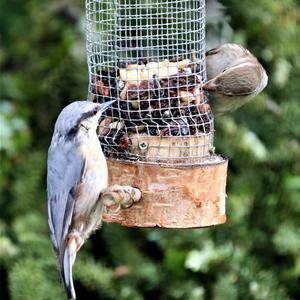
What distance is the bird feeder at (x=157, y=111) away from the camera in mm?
5000

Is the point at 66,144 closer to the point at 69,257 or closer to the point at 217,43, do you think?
the point at 69,257

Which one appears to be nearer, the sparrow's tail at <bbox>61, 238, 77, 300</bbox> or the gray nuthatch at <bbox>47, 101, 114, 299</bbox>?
the sparrow's tail at <bbox>61, 238, 77, 300</bbox>

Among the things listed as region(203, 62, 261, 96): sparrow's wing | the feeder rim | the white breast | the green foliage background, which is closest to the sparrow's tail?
the white breast

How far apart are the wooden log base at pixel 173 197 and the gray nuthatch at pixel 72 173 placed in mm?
191

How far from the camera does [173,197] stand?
4.98 meters

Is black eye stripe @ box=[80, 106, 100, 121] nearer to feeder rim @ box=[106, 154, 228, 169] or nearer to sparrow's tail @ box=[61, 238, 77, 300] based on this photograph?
feeder rim @ box=[106, 154, 228, 169]

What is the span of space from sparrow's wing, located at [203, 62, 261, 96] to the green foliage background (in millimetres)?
577

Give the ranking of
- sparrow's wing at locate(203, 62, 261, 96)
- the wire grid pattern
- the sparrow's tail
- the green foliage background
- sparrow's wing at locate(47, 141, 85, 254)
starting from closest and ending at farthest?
1. the sparrow's tail
2. sparrow's wing at locate(47, 141, 85, 254)
3. the wire grid pattern
4. sparrow's wing at locate(203, 62, 261, 96)
5. the green foliage background

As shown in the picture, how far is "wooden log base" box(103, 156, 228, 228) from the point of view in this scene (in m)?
4.97

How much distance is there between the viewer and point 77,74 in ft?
21.5

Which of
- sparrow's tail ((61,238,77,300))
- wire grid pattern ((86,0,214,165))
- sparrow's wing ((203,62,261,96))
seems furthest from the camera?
sparrow's wing ((203,62,261,96))

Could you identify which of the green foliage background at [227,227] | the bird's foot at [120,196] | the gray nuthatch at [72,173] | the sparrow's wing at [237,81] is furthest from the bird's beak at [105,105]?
the green foliage background at [227,227]

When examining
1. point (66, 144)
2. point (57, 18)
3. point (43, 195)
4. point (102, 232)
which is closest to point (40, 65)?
point (57, 18)

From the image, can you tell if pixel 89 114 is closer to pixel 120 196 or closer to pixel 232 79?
pixel 120 196
